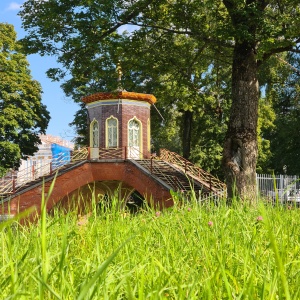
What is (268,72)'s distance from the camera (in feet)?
82.9

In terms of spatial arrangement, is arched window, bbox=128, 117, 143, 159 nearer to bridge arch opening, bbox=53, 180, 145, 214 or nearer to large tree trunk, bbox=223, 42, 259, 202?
bridge arch opening, bbox=53, 180, 145, 214

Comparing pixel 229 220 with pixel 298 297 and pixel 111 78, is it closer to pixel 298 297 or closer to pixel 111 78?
pixel 298 297

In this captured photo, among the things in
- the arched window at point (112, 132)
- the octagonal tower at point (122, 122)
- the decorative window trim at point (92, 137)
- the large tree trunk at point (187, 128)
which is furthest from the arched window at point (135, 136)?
the large tree trunk at point (187, 128)

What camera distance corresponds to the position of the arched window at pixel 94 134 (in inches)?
939

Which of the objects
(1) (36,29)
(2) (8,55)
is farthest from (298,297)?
(2) (8,55)

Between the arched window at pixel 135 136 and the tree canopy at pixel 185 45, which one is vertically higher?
the tree canopy at pixel 185 45

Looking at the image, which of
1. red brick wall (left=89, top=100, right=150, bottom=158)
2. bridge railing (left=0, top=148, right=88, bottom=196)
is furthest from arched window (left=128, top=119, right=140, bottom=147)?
bridge railing (left=0, top=148, right=88, bottom=196)

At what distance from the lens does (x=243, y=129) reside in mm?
10625

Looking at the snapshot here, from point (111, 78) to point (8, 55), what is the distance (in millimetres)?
20106

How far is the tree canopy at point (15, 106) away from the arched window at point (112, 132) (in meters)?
8.29

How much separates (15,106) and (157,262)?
30.2 metres

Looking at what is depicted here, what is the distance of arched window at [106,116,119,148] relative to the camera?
23.2 metres

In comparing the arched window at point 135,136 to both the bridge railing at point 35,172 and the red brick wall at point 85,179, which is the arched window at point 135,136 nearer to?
the red brick wall at point 85,179

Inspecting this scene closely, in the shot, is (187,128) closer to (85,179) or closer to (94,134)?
(94,134)
